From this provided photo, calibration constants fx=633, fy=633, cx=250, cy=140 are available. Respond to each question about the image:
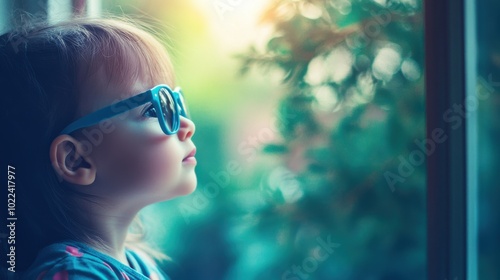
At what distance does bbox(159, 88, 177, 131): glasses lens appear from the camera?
1240 mm

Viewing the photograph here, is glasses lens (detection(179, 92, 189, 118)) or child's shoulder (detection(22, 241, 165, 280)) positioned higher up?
glasses lens (detection(179, 92, 189, 118))

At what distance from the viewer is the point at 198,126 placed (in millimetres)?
1321

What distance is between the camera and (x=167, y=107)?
125cm

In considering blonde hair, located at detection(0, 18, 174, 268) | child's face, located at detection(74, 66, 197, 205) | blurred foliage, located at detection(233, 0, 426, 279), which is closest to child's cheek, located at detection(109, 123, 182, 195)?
child's face, located at detection(74, 66, 197, 205)

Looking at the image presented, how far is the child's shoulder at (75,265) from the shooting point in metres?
1.15

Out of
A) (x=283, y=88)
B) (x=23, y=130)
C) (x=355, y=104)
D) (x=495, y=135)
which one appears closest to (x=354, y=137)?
(x=355, y=104)

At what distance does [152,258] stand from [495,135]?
Result: 77 cm

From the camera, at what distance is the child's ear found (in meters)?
1.22

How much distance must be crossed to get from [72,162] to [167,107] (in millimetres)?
212

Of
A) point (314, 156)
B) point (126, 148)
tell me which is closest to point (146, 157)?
point (126, 148)

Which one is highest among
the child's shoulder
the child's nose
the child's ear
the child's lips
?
the child's nose

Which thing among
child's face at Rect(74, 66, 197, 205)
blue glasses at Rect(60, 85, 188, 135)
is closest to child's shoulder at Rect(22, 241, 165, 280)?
child's face at Rect(74, 66, 197, 205)

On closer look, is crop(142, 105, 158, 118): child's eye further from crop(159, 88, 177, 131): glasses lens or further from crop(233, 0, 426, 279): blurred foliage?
crop(233, 0, 426, 279): blurred foliage

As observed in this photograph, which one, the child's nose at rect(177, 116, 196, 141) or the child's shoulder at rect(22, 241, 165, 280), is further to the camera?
the child's nose at rect(177, 116, 196, 141)
